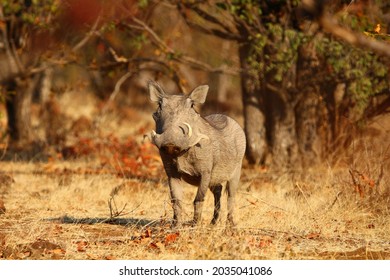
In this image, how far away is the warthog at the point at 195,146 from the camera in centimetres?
656

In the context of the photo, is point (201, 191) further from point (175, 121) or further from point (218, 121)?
point (218, 121)

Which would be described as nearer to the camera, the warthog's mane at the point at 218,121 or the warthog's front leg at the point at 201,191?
the warthog's front leg at the point at 201,191

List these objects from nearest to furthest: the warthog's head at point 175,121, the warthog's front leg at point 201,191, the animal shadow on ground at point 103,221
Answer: the warthog's head at point 175,121, the warthog's front leg at point 201,191, the animal shadow on ground at point 103,221

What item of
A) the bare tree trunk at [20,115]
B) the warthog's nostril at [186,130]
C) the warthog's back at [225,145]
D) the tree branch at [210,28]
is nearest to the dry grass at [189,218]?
the warthog's back at [225,145]

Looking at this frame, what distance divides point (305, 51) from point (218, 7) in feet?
5.15

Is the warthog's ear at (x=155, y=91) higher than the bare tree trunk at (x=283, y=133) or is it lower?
higher

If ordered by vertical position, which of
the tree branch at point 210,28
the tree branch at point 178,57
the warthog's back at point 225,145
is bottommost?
the warthog's back at point 225,145

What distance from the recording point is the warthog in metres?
6.56

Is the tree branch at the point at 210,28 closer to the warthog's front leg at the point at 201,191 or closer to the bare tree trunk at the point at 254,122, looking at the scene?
the bare tree trunk at the point at 254,122

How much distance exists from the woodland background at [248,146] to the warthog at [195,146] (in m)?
0.42

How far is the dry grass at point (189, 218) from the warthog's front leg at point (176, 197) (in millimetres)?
180

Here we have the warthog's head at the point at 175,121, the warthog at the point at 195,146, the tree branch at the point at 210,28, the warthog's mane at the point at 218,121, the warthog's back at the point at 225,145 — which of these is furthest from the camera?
the tree branch at the point at 210,28

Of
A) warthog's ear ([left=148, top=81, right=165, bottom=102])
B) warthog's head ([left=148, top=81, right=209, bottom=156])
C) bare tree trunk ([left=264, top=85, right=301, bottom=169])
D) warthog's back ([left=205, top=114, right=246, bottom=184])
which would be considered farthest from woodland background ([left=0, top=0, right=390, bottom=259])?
warthog's ear ([left=148, top=81, right=165, bottom=102])
